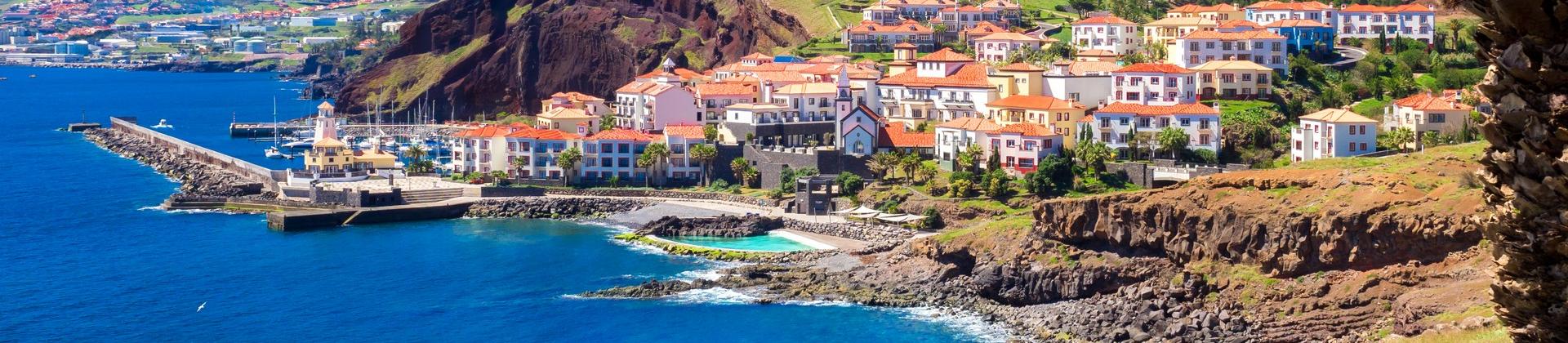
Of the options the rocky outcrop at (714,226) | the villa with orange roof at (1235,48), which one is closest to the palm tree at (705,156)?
the rocky outcrop at (714,226)

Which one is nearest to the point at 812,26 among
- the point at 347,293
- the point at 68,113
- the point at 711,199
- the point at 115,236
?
the point at 711,199

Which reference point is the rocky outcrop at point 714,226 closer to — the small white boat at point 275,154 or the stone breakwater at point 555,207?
the stone breakwater at point 555,207

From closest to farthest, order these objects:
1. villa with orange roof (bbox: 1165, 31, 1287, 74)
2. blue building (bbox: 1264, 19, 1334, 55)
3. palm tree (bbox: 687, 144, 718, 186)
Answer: palm tree (bbox: 687, 144, 718, 186) < villa with orange roof (bbox: 1165, 31, 1287, 74) < blue building (bbox: 1264, 19, 1334, 55)

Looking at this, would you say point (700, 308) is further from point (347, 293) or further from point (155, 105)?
point (155, 105)

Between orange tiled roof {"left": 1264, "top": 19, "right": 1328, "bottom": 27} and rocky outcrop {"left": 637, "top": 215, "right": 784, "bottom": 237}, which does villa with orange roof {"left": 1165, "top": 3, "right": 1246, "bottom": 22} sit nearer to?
orange tiled roof {"left": 1264, "top": 19, "right": 1328, "bottom": 27}

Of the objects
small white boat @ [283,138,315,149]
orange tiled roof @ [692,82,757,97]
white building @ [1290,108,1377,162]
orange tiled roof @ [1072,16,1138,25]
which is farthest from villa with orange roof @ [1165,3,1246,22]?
small white boat @ [283,138,315,149]
